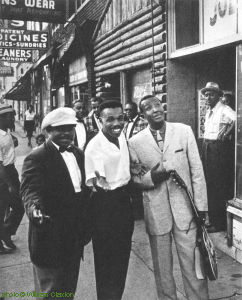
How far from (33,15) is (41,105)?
14.7 meters

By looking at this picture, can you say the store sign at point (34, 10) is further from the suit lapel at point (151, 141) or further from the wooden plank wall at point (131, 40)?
the suit lapel at point (151, 141)

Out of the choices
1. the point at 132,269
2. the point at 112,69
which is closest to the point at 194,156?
the point at 132,269

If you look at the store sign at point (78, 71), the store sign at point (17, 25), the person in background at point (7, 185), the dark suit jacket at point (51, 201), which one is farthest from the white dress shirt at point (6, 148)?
the store sign at point (17, 25)

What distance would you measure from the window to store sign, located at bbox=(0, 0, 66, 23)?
5.08m

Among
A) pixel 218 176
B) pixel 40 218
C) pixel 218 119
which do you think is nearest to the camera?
pixel 40 218

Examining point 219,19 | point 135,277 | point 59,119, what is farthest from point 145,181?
point 219,19

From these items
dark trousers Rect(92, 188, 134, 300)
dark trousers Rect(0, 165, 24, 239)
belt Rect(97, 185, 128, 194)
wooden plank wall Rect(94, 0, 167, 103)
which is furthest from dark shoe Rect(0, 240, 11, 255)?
wooden plank wall Rect(94, 0, 167, 103)

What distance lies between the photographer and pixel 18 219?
528 cm

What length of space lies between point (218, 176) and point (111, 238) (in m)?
2.44

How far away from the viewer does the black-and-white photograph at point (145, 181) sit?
277 cm

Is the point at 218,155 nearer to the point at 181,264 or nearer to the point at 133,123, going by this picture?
the point at 133,123

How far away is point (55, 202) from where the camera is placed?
272 centimetres

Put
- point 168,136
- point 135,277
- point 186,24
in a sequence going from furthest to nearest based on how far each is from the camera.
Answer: point 186,24
point 135,277
point 168,136

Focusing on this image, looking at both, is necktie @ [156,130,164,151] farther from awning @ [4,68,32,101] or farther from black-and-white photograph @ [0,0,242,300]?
awning @ [4,68,32,101]
